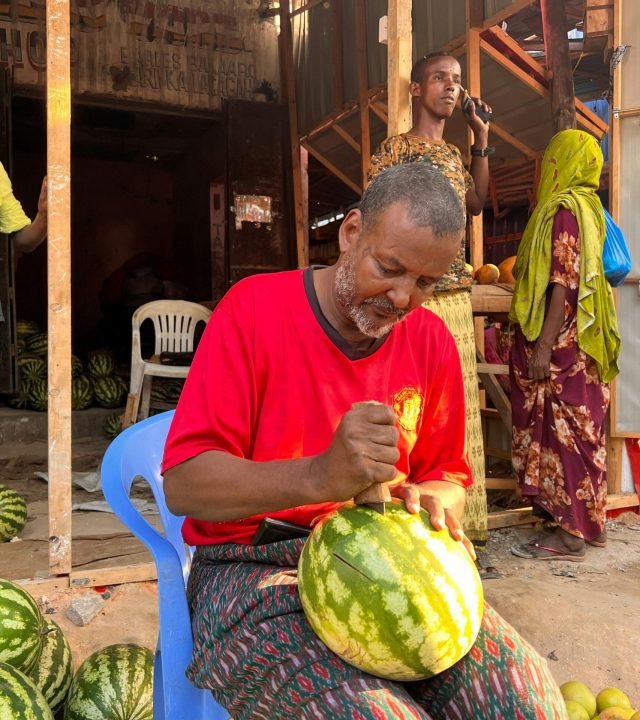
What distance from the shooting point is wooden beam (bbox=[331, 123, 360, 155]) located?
331 inches

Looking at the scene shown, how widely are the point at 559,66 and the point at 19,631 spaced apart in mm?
6169

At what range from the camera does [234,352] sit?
173cm

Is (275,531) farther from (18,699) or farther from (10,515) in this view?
(10,515)

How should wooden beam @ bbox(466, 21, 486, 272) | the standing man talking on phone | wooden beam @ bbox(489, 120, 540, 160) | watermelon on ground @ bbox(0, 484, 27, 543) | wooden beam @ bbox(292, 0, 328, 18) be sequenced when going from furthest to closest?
wooden beam @ bbox(292, 0, 328, 18) → wooden beam @ bbox(489, 120, 540, 160) → wooden beam @ bbox(466, 21, 486, 272) → watermelon on ground @ bbox(0, 484, 27, 543) → the standing man talking on phone

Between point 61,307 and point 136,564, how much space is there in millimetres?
1420

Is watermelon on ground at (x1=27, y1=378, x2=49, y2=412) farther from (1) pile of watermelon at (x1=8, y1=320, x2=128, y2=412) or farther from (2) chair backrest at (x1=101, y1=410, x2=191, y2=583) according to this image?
(2) chair backrest at (x1=101, y1=410, x2=191, y2=583)

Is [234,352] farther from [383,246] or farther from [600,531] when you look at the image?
[600,531]

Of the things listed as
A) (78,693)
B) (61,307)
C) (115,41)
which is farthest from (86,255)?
(78,693)

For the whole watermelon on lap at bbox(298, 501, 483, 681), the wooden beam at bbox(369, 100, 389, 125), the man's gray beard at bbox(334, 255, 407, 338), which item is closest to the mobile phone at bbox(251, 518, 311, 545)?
the whole watermelon on lap at bbox(298, 501, 483, 681)

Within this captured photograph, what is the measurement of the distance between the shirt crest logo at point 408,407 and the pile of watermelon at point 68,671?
132 centimetres

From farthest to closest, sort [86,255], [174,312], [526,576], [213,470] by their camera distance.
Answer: [86,255] < [174,312] < [526,576] < [213,470]

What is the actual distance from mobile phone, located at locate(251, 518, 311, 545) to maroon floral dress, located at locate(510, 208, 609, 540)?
3.26 metres

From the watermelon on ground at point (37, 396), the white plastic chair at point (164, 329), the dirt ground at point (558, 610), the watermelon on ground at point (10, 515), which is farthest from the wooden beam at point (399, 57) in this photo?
the watermelon on ground at point (37, 396)

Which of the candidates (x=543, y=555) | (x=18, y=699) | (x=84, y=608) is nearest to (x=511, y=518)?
(x=543, y=555)
